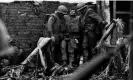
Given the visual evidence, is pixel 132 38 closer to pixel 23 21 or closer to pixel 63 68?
pixel 63 68

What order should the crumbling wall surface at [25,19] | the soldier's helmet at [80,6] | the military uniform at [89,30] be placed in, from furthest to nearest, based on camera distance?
1. the crumbling wall surface at [25,19]
2. the soldier's helmet at [80,6]
3. the military uniform at [89,30]

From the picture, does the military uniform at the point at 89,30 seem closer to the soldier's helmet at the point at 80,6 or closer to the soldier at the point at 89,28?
the soldier at the point at 89,28

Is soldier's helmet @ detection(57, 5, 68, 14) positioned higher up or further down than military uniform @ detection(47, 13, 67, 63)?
higher up

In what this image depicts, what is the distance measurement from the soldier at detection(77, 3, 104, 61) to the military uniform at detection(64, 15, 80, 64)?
0.18 m

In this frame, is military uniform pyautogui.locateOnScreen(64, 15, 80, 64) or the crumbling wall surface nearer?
military uniform pyautogui.locateOnScreen(64, 15, 80, 64)

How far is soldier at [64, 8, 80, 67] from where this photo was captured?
34.6 ft

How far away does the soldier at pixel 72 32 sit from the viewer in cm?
1055

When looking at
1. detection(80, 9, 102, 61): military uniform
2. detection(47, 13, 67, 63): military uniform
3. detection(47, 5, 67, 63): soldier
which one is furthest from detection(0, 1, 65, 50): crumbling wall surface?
detection(80, 9, 102, 61): military uniform

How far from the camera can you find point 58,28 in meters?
10.7

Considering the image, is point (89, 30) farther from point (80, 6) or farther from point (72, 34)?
point (80, 6)

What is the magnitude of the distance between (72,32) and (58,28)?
0.47m

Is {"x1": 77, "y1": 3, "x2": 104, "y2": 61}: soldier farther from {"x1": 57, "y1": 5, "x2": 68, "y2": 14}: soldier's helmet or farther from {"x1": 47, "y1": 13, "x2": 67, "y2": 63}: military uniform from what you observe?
{"x1": 47, "y1": 13, "x2": 67, "y2": 63}: military uniform

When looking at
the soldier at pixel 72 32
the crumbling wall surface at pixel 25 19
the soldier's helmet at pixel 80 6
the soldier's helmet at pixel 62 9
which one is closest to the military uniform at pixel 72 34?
the soldier at pixel 72 32

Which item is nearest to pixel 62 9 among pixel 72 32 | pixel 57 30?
pixel 57 30
